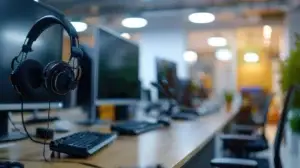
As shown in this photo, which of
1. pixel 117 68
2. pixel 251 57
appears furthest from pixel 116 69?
pixel 251 57

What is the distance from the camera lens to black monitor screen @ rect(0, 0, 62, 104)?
4.55 ft

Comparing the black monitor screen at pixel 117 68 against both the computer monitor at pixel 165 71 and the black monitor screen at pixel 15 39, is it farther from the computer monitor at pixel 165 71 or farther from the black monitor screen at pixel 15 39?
the black monitor screen at pixel 15 39

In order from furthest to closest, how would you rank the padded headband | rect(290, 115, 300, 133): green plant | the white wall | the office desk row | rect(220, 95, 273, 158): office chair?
the white wall < rect(290, 115, 300, 133): green plant < rect(220, 95, 273, 158): office chair < the padded headband < the office desk row

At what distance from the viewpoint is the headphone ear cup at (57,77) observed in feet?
3.50

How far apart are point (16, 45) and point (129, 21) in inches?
162

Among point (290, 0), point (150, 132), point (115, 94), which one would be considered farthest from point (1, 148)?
point (290, 0)

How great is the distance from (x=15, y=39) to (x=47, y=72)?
48 centimetres

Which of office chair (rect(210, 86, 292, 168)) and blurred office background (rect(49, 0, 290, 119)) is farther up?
blurred office background (rect(49, 0, 290, 119))

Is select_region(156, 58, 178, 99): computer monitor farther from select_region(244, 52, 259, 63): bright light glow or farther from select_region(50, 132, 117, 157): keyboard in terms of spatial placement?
select_region(244, 52, 259, 63): bright light glow

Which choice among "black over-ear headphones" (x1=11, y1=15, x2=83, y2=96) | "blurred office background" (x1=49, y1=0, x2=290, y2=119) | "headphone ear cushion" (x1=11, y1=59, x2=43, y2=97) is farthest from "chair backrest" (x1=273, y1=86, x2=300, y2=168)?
"blurred office background" (x1=49, y1=0, x2=290, y2=119)

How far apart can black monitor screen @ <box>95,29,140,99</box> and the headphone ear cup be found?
1.01m

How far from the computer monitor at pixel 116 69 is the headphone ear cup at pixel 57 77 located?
1.00 metres

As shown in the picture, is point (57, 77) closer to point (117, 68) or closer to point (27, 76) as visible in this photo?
point (27, 76)

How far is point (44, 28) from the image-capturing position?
1.15 m
